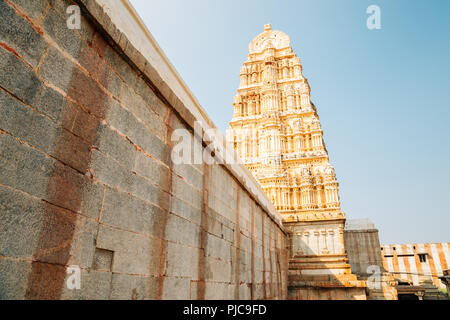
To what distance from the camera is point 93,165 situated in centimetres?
263

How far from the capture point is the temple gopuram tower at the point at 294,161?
14.0m

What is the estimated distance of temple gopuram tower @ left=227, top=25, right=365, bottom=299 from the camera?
14.0 meters

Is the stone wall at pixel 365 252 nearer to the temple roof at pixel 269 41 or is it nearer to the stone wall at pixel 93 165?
the temple roof at pixel 269 41

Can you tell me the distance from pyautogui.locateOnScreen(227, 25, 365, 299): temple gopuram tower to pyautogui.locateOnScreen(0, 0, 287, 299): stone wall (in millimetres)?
10693

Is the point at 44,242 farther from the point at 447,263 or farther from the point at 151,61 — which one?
the point at 447,263

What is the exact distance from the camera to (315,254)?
14453 mm

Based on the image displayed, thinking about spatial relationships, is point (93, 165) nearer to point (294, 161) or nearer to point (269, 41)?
point (294, 161)

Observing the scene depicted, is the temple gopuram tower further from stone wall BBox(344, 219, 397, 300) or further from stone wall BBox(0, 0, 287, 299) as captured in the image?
stone wall BBox(0, 0, 287, 299)

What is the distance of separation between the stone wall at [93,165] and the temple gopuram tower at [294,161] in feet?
35.1

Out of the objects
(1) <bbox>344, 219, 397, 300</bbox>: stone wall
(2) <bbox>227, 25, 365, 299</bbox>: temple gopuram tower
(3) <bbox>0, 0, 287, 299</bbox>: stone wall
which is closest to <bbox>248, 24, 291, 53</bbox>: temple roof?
(2) <bbox>227, 25, 365, 299</bbox>: temple gopuram tower

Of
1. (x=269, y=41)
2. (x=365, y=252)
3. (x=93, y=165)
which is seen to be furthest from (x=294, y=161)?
(x=93, y=165)

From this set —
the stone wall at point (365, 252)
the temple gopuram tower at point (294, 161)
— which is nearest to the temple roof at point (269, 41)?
the temple gopuram tower at point (294, 161)

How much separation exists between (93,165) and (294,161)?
16998 millimetres

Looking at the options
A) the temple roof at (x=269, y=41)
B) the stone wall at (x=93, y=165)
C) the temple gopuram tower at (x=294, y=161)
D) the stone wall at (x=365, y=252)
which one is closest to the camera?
the stone wall at (x=93, y=165)
